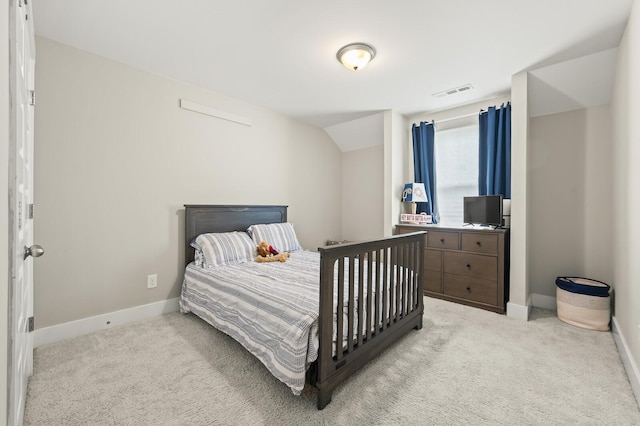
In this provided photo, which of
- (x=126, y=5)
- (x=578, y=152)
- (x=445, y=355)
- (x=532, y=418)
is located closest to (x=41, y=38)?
(x=126, y=5)

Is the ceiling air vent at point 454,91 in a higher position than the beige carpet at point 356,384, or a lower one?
higher

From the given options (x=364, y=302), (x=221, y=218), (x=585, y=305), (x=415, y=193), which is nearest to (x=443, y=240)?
(x=415, y=193)

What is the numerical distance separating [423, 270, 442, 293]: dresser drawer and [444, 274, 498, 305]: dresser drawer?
67 millimetres

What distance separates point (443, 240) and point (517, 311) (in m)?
0.94

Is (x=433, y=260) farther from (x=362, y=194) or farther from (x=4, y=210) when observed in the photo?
(x=4, y=210)

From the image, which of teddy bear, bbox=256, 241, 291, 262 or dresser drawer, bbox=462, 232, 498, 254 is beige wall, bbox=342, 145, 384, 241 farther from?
teddy bear, bbox=256, 241, 291, 262

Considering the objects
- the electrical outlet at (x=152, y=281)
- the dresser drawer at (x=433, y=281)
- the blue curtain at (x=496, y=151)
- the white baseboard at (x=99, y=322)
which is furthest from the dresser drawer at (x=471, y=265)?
the electrical outlet at (x=152, y=281)

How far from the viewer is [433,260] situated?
3.25m

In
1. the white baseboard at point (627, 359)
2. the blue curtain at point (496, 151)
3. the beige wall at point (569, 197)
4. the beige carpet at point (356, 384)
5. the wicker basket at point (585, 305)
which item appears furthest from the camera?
the blue curtain at point (496, 151)

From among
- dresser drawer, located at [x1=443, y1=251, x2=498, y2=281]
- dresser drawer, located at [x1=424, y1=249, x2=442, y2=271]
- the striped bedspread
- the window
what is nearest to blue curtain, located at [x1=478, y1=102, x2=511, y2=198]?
the window

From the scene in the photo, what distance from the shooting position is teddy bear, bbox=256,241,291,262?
280cm

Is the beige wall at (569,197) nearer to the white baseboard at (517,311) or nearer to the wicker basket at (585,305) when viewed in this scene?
the wicker basket at (585,305)

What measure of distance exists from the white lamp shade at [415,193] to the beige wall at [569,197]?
3.57ft

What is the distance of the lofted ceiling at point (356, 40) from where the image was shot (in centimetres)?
180
